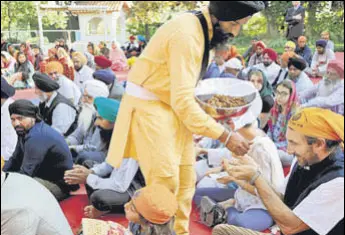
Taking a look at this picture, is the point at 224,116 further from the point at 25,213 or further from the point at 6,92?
the point at 6,92

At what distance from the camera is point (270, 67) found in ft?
20.6

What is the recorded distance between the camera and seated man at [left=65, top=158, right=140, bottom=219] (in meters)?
2.65

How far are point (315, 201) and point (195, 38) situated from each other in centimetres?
83

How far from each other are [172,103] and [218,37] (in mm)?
379

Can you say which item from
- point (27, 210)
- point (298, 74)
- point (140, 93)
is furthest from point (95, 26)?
point (27, 210)

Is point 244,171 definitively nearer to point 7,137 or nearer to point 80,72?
point 7,137

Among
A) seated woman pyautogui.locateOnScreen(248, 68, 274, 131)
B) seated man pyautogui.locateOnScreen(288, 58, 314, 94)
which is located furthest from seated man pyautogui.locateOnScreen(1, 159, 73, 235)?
seated man pyautogui.locateOnScreen(288, 58, 314, 94)

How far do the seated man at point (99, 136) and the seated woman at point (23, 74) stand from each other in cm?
576

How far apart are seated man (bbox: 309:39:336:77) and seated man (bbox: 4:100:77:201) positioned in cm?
691

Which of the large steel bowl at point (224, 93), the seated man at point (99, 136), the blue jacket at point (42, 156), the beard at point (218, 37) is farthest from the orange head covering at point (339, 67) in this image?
the blue jacket at point (42, 156)

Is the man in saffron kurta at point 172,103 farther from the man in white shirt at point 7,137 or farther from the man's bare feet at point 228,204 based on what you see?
the man in white shirt at point 7,137

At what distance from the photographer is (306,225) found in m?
1.55

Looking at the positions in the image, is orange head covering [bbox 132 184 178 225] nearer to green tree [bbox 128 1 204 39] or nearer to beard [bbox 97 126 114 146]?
beard [bbox 97 126 114 146]

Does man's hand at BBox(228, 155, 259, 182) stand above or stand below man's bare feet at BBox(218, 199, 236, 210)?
above
